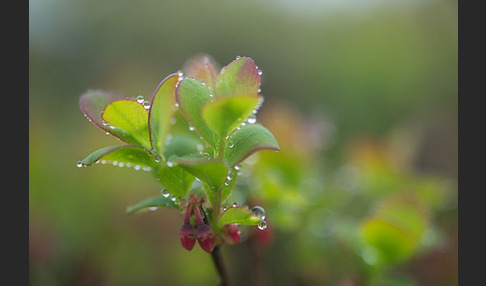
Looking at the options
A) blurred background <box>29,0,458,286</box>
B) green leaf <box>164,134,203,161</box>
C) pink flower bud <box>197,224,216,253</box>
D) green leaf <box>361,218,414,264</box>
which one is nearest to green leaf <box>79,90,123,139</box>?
green leaf <box>164,134,203,161</box>

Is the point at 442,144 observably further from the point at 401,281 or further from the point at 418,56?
the point at 401,281

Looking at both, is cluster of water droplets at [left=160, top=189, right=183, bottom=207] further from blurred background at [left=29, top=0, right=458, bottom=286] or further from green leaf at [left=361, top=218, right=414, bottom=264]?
green leaf at [left=361, top=218, right=414, bottom=264]

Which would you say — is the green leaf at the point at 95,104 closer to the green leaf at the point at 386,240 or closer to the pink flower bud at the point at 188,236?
the pink flower bud at the point at 188,236

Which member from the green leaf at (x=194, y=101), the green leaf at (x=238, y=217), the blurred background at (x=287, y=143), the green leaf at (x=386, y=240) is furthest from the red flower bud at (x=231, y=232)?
the green leaf at (x=386, y=240)

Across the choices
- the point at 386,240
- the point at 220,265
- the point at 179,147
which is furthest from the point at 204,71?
the point at 386,240

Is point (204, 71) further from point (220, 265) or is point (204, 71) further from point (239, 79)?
point (220, 265)

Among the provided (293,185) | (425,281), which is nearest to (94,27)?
(293,185)
